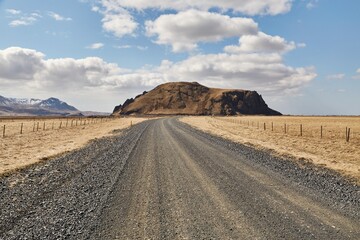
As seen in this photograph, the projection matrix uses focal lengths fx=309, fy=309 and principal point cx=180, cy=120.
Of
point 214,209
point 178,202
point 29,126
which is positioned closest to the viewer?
point 214,209

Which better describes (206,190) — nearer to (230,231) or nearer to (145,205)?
(145,205)

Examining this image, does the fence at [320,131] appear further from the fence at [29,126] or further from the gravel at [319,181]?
the fence at [29,126]

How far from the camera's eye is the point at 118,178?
13602 mm

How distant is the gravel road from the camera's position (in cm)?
767

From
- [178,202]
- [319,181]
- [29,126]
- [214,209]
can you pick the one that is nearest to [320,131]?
[319,181]

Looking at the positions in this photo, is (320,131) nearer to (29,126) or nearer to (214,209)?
(214,209)

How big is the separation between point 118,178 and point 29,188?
353 centimetres

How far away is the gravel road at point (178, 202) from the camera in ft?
25.2

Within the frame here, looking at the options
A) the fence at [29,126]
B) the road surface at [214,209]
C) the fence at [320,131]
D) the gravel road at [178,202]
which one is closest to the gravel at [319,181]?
the gravel road at [178,202]

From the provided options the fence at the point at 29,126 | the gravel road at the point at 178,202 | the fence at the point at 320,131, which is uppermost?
the fence at the point at 320,131

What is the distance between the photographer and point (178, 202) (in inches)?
393

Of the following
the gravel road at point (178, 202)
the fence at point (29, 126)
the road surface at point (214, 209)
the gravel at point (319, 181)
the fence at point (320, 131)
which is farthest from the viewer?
the fence at point (29, 126)

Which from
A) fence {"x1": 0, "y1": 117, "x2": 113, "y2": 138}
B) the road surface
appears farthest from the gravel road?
fence {"x1": 0, "y1": 117, "x2": 113, "y2": 138}

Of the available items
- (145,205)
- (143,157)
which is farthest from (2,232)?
(143,157)
